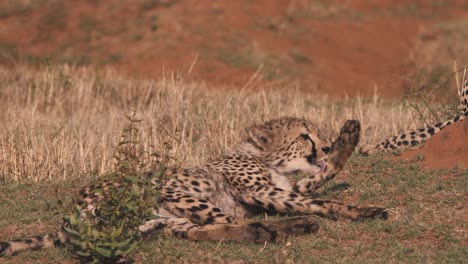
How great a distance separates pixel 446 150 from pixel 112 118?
4074mm

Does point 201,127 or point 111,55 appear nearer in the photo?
point 201,127

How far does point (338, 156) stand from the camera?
6664 mm

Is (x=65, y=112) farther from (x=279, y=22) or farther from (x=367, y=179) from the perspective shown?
(x=279, y=22)

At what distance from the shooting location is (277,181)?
277 inches

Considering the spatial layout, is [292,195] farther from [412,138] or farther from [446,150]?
[412,138]

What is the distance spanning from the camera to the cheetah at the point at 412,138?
335 inches

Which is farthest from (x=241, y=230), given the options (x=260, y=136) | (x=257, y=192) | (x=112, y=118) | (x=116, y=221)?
(x=112, y=118)

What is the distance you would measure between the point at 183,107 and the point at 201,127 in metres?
0.56

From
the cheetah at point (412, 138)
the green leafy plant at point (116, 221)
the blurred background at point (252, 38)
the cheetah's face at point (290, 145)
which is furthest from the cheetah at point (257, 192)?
the blurred background at point (252, 38)

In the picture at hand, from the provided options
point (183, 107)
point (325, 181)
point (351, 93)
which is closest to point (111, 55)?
point (351, 93)

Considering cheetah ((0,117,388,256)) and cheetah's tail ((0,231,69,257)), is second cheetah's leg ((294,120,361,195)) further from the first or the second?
cheetah's tail ((0,231,69,257))

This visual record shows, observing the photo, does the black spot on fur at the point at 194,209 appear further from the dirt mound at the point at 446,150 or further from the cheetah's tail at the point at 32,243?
the dirt mound at the point at 446,150

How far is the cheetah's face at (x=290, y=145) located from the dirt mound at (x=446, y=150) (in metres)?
0.88

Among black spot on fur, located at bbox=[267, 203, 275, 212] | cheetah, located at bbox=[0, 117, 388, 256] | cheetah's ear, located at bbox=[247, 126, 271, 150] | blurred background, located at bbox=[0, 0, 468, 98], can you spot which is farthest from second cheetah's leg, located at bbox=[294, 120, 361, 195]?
blurred background, located at bbox=[0, 0, 468, 98]
